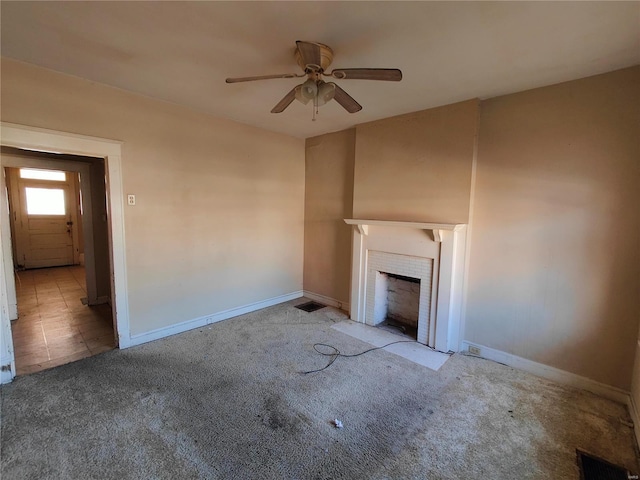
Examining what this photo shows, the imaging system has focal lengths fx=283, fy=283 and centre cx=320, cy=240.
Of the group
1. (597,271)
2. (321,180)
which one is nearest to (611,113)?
(597,271)

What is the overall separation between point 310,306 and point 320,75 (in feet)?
10.3

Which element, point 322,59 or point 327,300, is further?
point 327,300

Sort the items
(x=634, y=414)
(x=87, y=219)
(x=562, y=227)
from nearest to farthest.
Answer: (x=634, y=414), (x=562, y=227), (x=87, y=219)

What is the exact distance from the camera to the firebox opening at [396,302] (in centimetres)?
360

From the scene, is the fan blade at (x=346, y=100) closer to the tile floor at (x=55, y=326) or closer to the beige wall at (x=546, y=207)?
the beige wall at (x=546, y=207)

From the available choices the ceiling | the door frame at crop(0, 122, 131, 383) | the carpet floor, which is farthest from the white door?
the carpet floor

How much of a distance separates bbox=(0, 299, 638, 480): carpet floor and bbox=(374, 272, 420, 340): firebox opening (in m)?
0.80

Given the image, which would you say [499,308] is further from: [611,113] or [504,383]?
[611,113]

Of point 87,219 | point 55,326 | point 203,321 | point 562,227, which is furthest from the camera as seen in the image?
point 87,219

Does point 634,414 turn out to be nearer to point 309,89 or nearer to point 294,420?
point 294,420

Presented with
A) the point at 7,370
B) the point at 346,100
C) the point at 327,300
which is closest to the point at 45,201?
the point at 7,370

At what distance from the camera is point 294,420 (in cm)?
198

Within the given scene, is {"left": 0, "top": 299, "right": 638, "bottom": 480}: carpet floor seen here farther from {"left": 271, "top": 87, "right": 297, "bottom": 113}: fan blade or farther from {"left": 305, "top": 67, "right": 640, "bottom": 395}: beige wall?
{"left": 271, "top": 87, "right": 297, "bottom": 113}: fan blade

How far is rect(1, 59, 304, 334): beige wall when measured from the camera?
2.48m
